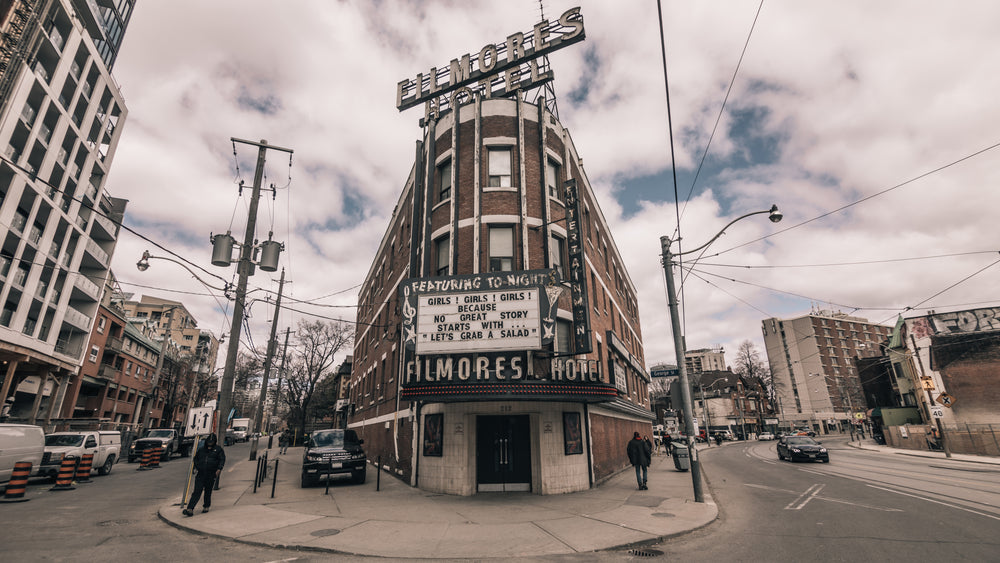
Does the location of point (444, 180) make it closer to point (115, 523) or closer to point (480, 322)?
point (480, 322)

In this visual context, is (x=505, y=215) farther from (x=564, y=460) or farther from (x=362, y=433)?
(x=362, y=433)

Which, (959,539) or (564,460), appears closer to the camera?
(959,539)

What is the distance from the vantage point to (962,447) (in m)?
30.5

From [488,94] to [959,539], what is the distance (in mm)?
19035

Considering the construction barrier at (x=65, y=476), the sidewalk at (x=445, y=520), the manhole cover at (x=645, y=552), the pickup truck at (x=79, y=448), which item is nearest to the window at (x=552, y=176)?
the sidewalk at (x=445, y=520)

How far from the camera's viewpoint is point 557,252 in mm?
16281

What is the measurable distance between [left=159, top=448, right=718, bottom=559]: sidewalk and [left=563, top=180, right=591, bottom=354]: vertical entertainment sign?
15.6 feet

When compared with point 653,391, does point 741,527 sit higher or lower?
lower

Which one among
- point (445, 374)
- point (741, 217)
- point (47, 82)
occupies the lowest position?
point (445, 374)

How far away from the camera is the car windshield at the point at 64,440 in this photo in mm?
17844

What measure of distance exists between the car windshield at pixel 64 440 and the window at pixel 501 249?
1923 cm

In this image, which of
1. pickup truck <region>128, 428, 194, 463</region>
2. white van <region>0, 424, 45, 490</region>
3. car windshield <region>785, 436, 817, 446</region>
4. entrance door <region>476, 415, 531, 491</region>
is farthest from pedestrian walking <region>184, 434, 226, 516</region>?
car windshield <region>785, 436, 817, 446</region>

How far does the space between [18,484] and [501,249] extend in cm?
1572

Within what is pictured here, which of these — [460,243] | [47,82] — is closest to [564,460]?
[460,243]
